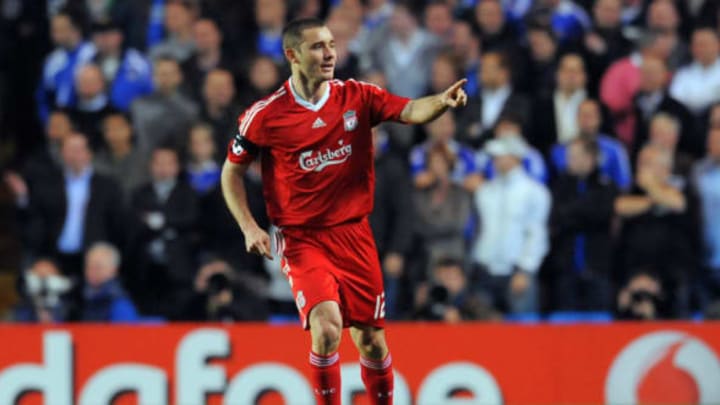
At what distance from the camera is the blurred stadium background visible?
11203mm

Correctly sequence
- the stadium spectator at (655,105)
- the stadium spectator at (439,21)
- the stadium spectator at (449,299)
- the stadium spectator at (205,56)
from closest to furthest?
the stadium spectator at (449,299) → the stadium spectator at (655,105) → the stadium spectator at (205,56) → the stadium spectator at (439,21)

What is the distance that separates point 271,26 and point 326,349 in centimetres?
627

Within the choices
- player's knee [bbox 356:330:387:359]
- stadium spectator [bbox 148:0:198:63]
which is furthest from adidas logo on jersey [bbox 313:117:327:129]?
stadium spectator [bbox 148:0:198:63]

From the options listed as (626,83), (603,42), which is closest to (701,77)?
(626,83)

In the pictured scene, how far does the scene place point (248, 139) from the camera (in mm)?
8414

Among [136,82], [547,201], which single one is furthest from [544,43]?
[136,82]

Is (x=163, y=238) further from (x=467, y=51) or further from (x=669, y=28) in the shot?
(x=669, y=28)

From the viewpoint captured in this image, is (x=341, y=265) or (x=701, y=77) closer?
(x=341, y=265)

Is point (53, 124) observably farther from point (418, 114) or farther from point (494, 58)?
point (418, 114)

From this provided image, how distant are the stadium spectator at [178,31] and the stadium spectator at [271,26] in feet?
2.09

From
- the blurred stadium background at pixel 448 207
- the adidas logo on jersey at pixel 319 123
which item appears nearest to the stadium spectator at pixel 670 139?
the blurred stadium background at pixel 448 207

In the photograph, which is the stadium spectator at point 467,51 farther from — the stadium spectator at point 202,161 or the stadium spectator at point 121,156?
the stadium spectator at point 121,156

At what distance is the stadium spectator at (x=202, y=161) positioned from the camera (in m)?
12.8

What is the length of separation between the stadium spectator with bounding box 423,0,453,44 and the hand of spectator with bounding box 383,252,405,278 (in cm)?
236
